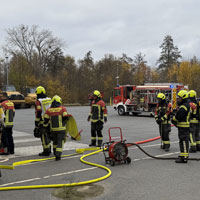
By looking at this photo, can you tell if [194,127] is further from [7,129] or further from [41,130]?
[7,129]

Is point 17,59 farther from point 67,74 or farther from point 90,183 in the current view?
point 90,183

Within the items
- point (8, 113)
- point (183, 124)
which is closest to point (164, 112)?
point (183, 124)

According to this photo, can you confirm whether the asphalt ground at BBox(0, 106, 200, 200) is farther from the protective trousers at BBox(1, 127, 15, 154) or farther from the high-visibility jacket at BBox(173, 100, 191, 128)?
the high-visibility jacket at BBox(173, 100, 191, 128)

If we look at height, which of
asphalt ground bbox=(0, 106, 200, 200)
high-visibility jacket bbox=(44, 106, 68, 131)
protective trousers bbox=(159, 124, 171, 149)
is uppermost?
high-visibility jacket bbox=(44, 106, 68, 131)

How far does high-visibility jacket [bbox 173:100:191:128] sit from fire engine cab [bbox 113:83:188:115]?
14542mm

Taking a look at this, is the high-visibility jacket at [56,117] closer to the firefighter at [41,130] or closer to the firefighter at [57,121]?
the firefighter at [57,121]

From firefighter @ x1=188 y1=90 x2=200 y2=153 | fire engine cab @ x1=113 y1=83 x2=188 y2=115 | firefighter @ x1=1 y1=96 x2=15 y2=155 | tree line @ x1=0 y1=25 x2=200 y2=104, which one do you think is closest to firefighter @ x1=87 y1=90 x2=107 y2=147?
firefighter @ x1=1 y1=96 x2=15 y2=155

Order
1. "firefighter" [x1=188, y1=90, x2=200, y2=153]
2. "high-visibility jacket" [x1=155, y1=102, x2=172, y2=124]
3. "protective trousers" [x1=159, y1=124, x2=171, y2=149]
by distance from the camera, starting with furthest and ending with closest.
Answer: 1. "high-visibility jacket" [x1=155, y1=102, x2=172, y2=124]
2. "protective trousers" [x1=159, y1=124, x2=171, y2=149]
3. "firefighter" [x1=188, y1=90, x2=200, y2=153]

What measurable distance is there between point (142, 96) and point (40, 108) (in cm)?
1597

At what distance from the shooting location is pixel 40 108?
7996mm

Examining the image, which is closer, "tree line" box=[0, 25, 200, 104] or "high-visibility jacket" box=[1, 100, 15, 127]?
"high-visibility jacket" box=[1, 100, 15, 127]

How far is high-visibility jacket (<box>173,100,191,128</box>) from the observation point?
23.2 feet

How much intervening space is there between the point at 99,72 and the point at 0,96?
186ft

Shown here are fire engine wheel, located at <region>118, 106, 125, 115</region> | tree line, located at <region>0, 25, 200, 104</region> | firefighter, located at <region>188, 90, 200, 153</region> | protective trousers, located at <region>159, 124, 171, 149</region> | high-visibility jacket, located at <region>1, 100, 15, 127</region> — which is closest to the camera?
high-visibility jacket, located at <region>1, 100, 15, 127</region>
